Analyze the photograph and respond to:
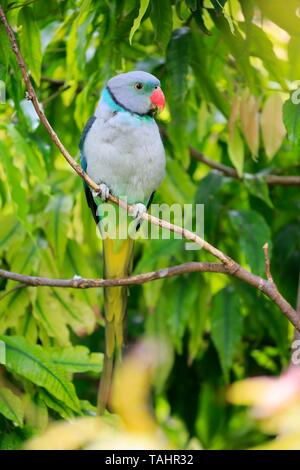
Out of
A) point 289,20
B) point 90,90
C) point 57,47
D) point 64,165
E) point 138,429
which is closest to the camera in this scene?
point 138,429

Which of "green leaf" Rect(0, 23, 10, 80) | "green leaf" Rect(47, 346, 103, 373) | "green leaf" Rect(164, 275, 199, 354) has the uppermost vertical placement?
"green leaf" Rect(0, 23, 10, 80)

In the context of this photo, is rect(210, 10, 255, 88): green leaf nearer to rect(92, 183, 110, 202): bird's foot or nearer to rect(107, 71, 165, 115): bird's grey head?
rect(107, 71, 165, 115): bird's grey head

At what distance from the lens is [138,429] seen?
1140mm

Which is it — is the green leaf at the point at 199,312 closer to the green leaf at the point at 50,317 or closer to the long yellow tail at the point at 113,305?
the long yellow tail at the point at 113,305

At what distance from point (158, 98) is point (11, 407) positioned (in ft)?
3.63

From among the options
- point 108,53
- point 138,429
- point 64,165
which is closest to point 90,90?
point 108,53

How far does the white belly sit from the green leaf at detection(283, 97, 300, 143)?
0.68m

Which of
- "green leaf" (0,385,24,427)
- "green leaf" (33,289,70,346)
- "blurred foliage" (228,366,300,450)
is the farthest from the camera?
"green leaf" (33,289,70,346)

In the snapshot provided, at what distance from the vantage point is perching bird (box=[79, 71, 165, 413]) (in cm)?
268

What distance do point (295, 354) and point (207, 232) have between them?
936mm

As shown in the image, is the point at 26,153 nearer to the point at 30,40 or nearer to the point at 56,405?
the point at 30,40

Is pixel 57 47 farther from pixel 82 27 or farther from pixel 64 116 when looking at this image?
pixel 82 27

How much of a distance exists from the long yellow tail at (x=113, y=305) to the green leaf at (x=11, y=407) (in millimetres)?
294

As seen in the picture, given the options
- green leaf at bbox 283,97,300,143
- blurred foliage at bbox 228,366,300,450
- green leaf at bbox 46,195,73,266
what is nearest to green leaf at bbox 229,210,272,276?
green leaf at bbox 46,195,73,266
